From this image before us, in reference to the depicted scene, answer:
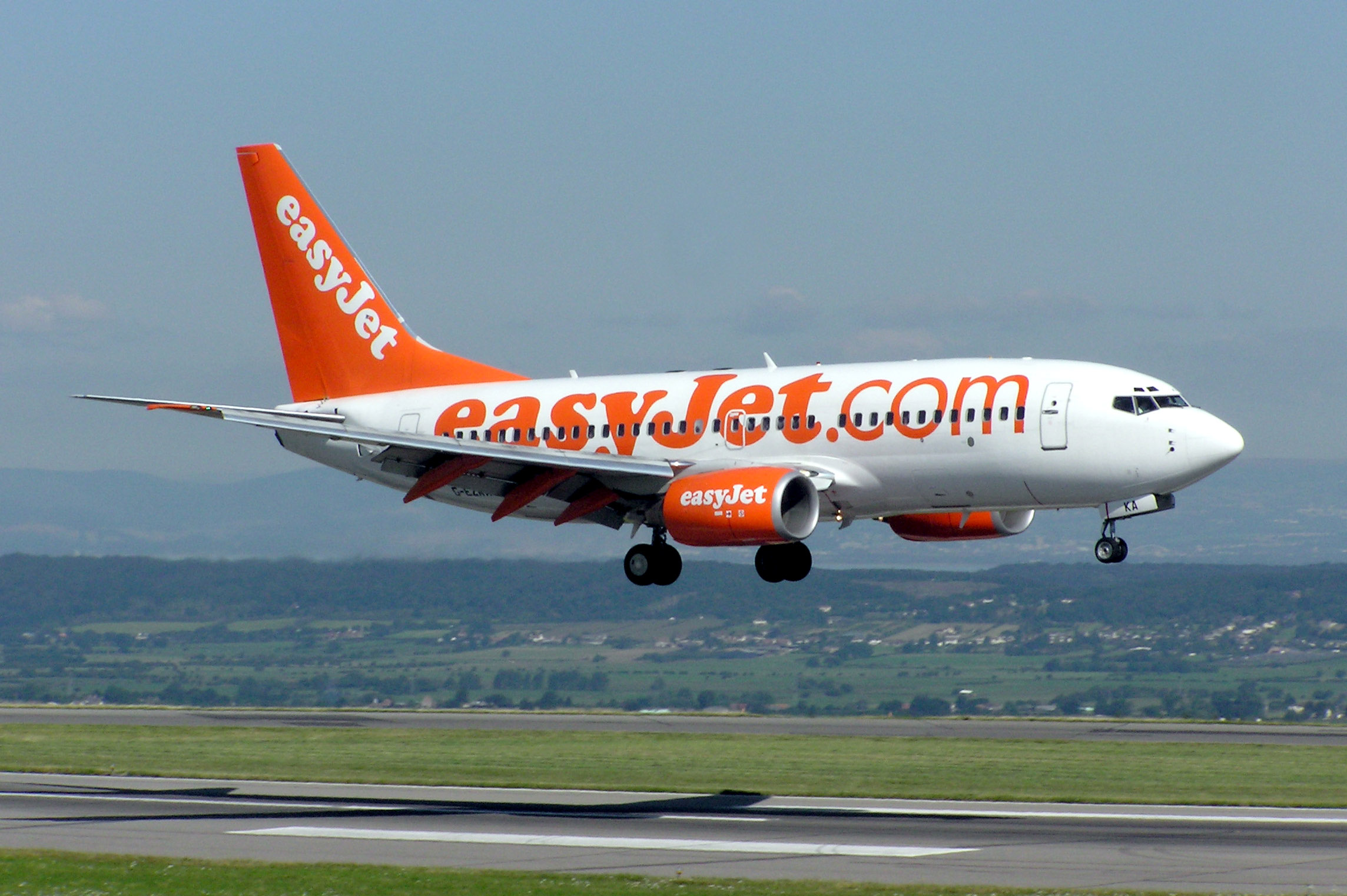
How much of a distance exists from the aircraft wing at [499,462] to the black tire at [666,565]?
1.72 m

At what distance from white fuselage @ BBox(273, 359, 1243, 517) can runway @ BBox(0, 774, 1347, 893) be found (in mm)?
8727

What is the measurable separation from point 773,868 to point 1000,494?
1614 cm

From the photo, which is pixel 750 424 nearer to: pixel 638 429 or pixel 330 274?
pixel 638 429

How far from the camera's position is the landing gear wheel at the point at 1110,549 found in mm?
44844

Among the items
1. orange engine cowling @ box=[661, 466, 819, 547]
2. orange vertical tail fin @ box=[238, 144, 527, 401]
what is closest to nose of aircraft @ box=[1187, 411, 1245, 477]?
orange engine cowling @ box=[661, 466, 819, 547]

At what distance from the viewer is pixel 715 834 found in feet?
133

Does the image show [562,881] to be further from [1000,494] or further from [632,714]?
[632,714]

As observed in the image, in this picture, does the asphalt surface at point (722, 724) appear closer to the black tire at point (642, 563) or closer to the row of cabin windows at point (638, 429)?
the black tire at point (642, 563)

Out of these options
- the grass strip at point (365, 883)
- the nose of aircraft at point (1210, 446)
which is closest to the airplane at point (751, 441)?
the nose of aircraft at point (1210, 446)

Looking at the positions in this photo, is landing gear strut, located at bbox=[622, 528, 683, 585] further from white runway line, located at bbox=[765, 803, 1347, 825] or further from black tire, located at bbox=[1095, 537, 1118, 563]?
black tire, located at bbox=[1095, 537, 1118, 563]

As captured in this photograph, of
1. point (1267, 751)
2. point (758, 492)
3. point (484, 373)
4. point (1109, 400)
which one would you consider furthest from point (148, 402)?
point (1267, 751)

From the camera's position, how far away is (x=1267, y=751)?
67250 millimetres

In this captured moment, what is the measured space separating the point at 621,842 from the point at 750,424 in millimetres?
14918

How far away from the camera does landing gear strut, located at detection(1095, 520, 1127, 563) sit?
147ft
